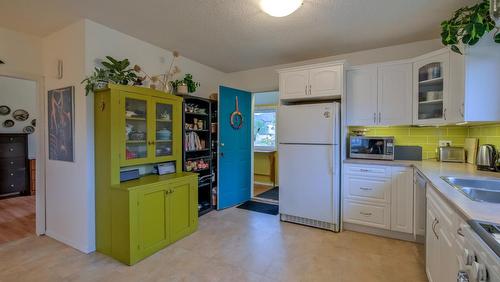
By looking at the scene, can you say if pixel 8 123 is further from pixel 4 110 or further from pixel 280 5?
pixel 280 5

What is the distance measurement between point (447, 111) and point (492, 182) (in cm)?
96

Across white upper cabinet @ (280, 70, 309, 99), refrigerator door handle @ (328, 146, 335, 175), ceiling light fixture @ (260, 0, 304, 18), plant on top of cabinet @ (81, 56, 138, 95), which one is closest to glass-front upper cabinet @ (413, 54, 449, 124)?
refrigerator door handle @ (328, 146, 335, 175)

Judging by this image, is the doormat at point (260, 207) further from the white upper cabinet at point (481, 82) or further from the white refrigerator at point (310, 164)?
the white upper cabinet at point (481, 82)

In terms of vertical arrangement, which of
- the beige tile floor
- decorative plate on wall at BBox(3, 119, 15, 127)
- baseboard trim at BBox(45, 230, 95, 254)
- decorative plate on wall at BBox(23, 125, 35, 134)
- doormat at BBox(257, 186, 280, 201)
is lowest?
the beige tile floor

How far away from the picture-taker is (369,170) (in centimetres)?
295

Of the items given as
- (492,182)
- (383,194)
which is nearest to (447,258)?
(492,182)

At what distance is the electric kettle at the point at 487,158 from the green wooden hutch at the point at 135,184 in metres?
2.98

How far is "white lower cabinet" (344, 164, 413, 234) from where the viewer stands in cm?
278

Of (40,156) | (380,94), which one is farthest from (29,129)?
(380,94)

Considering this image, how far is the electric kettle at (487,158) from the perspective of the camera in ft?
7.15

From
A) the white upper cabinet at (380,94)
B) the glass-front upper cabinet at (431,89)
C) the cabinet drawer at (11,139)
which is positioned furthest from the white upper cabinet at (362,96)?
the cabinet drawer at (11,139)

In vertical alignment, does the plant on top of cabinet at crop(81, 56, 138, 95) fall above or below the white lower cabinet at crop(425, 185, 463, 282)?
above

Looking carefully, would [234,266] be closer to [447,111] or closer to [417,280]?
[417,280]

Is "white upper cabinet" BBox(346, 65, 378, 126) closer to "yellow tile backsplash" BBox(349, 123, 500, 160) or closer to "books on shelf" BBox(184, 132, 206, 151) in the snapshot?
"yellow tile backsplash" BBox(349, 123, 500, 160)
